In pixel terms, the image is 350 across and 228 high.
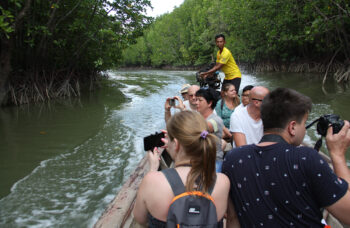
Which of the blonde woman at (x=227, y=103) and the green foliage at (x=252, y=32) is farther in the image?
the green foliage at (x=252, y=32)

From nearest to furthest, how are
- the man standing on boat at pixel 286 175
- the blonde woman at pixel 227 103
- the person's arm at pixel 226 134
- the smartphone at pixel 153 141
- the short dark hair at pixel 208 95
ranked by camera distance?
the man standing on boat at pixel 286 175 < the smartphone at pixel 153 141 < the short dark hair at pixel 208 95 < the person's arm at pixel 226 134 < the blonde woman at pixel 227 103

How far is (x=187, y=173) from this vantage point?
1404 millimetres

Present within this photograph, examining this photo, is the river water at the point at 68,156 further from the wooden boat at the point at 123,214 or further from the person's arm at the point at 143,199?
the person's arm at the point at 143,199

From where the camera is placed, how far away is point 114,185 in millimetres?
4473

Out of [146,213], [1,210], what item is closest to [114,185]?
[1,210]

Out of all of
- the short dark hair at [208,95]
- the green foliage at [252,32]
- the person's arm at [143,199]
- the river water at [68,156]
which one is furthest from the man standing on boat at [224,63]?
the green foliage at [252,32]

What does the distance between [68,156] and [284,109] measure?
16.6 feet

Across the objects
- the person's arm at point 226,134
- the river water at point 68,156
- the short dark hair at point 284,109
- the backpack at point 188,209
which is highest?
the short dark hair at point 284,109

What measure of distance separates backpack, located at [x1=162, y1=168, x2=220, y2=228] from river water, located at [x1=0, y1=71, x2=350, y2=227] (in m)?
2.55

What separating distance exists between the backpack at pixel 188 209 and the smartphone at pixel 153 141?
0.56 meters

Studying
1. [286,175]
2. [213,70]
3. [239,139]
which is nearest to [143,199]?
[286,175]

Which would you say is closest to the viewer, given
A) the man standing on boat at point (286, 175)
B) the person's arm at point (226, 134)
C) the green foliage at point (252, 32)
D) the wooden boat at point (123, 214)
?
the man standing on boat at point (286, 175)

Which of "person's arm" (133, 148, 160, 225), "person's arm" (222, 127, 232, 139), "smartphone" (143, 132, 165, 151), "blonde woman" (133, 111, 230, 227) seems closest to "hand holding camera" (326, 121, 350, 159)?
"blonde woman" (133, 111, 230, 227)

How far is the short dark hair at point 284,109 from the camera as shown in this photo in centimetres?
139
